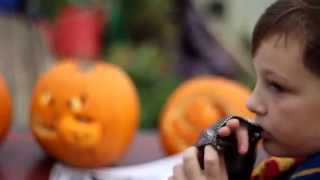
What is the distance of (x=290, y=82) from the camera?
2.53 feet

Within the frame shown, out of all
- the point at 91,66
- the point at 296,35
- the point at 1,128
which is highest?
the point at 296,35

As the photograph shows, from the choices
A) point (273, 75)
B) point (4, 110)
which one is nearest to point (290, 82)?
point (273, 75)

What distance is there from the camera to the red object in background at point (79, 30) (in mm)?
2723

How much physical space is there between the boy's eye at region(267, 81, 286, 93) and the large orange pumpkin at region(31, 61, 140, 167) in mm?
412

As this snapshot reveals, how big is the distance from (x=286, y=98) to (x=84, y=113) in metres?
0.44

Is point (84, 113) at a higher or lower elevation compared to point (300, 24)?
lower

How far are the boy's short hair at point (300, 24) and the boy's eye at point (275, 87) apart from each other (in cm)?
4

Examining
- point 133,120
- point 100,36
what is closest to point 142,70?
point 100,36

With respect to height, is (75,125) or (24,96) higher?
(75,125)

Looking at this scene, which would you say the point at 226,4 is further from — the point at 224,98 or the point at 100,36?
the point at 224,98

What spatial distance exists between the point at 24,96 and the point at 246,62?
81 centimetres

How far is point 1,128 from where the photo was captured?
1.21 m

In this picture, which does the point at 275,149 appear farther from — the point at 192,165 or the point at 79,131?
the point at 79,131

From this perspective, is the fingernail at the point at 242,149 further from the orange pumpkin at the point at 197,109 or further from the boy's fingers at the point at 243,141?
the orange pumpkin at the point at 197,109
